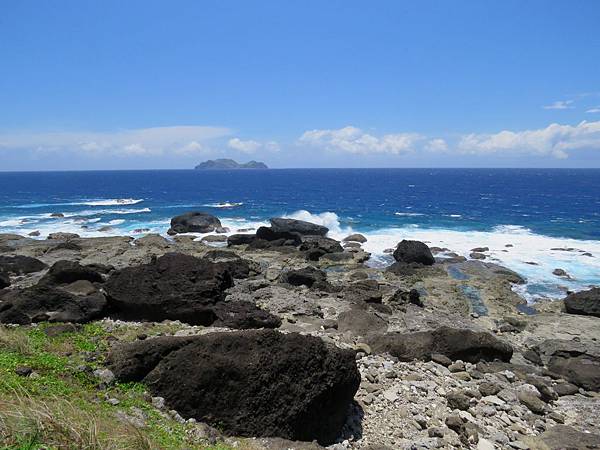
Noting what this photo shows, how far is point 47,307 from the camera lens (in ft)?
55.4

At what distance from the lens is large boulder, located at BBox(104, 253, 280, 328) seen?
17.7m

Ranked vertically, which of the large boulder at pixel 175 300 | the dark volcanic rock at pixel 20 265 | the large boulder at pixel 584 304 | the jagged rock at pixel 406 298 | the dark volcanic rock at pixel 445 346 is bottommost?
the large boulder at pixel 584 304

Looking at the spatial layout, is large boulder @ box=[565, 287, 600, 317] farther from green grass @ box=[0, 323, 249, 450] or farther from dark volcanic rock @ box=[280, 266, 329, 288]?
green grass @ box=[0, 323, 249, 450]

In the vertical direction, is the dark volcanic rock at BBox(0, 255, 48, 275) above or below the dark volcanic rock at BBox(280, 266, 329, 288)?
above

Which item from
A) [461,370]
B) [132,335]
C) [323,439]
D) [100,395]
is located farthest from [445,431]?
[132,335]

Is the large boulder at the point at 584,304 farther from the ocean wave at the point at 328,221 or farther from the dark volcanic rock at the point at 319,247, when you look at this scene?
the ocean wave at the point at 328,221

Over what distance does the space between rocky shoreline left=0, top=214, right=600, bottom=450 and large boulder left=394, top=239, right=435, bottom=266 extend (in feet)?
8.13

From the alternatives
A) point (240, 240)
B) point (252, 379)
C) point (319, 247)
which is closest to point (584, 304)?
point (319, 247)

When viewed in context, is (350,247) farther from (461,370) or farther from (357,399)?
(357,399)

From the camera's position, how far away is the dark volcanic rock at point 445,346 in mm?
15547

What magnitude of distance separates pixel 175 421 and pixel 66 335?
6.24m

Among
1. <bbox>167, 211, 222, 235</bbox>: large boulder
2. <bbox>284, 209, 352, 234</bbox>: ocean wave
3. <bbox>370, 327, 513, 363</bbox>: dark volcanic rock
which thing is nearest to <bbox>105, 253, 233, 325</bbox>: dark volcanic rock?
<bbox>370, 327, 513, 363</bbox>: dark volcanic rock

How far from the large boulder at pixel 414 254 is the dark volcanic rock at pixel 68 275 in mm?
23100

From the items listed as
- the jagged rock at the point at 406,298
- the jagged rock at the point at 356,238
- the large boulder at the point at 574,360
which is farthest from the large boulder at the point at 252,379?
the jagged rock at the point at 356,238
